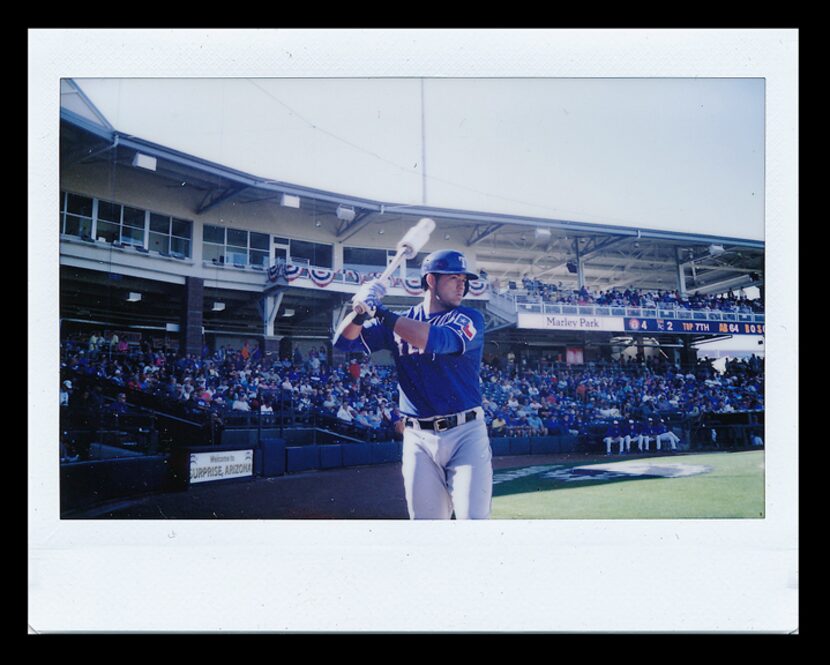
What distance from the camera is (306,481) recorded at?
15.3 ft

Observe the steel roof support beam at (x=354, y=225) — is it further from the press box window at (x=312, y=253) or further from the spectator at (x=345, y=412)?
the spectator at (x=345, y=412)

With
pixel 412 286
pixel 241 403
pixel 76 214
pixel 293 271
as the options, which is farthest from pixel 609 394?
pixel 76 214

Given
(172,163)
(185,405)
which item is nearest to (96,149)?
(172,163)

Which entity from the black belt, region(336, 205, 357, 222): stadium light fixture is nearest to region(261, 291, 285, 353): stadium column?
region(336, 205, 357, 222): stadium light fixture

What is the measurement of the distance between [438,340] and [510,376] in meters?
1.18

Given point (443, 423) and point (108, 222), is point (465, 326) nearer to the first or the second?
point (443, 423)

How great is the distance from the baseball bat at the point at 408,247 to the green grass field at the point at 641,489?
4.99 ft

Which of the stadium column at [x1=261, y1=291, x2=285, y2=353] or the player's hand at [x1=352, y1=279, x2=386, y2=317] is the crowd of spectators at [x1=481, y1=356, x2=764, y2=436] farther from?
the stadium column at [x1=261, y1=291, x2=285, y2=353]

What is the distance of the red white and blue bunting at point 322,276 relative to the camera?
4.55m

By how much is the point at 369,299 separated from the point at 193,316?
5.68 ft

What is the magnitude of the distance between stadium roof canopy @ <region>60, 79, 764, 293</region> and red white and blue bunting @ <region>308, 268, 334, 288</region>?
0.26m

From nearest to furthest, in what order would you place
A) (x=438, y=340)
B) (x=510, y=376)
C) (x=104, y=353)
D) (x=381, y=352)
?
(x=438, y=340), (x=381, y=352), (x=104, y=353), (x=510, y=376)

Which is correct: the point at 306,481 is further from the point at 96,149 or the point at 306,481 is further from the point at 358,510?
the point at 96,149
